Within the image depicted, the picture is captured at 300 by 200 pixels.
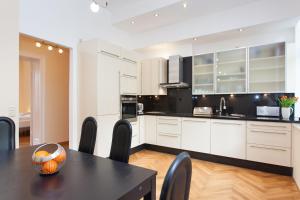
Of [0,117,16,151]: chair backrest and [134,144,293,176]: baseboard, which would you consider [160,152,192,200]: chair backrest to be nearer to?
[0,117,16,151]: chair backrest

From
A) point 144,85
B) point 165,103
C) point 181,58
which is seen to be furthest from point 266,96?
point 144,85

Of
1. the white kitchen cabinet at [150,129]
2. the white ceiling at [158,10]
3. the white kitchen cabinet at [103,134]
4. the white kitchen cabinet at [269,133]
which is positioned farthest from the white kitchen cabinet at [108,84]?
the white kitchen cabinet at [269,133]

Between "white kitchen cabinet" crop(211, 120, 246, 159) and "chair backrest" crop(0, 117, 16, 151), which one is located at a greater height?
"chair backrest" crop(0, 117, 16, 151)

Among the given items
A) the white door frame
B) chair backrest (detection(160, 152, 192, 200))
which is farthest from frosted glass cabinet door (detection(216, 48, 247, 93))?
the white door frame

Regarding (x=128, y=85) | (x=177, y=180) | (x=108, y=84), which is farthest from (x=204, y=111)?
(x=177, y=180)

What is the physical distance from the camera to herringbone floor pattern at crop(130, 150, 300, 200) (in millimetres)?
2197

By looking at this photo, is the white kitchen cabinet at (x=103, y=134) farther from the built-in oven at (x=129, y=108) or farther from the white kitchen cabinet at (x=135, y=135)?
the white kitchen cabinet at (x=135, y=135)

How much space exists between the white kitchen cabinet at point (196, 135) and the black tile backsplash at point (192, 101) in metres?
0.64

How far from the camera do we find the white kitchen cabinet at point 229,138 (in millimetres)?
3080

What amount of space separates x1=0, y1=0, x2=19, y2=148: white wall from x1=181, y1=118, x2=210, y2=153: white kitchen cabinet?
9.32ft

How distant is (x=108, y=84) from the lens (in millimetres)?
3248

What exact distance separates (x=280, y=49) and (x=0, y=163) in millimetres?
4132

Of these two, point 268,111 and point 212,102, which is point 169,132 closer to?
point 212,102

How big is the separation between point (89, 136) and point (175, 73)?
2.78 metres
